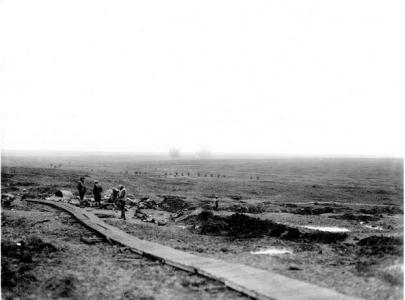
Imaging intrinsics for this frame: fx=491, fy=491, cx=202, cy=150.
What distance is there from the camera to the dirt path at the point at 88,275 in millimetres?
8602

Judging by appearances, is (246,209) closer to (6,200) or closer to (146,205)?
(146,205)

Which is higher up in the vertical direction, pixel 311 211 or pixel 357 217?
pixel 357 217

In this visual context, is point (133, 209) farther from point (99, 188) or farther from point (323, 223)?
point (323, 223)

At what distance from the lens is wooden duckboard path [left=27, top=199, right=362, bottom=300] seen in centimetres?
779

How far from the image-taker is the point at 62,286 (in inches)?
351

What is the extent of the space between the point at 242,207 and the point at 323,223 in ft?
19.1

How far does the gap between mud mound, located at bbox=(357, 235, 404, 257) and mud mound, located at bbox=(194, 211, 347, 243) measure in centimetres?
146

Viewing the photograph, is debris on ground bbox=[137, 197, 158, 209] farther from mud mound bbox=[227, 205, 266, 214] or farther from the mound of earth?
the mound of earth

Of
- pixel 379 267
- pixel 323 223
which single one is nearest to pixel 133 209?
pixel 323 223

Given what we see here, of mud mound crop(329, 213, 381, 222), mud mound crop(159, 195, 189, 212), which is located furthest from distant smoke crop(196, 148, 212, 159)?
mud mound crop(329, 213, 381, 222)

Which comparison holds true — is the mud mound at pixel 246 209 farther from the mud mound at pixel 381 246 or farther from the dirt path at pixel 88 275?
the dirt path at pixel 88 275

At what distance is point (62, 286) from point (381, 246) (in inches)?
285

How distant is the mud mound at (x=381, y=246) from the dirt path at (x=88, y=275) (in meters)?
4.30

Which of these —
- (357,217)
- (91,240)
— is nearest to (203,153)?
(357,217)
